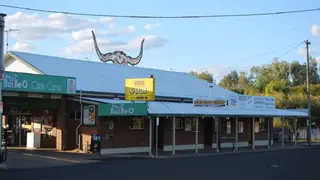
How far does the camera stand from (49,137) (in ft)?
109

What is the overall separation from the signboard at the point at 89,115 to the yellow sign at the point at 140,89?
8.27 feet

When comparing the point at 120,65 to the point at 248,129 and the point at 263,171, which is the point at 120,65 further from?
the point at 263,171

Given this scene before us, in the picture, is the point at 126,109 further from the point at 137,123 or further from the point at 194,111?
the point at 194,111

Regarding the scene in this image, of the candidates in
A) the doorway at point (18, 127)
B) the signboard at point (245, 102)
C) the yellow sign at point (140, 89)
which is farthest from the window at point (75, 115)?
the signboard at point (245, 102)

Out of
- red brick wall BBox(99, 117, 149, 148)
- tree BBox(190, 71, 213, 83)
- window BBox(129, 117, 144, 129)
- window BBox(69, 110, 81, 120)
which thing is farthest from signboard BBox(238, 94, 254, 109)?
tree BBox(190, 71, 213, 83)

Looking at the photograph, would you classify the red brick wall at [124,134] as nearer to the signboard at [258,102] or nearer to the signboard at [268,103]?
the signboard at [258,102]

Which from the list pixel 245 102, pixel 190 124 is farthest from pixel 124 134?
pixel 245 102

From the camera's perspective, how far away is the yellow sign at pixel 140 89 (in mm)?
30484

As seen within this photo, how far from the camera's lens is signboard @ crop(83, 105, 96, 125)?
30367mm

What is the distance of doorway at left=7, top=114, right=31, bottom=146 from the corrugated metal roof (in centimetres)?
405

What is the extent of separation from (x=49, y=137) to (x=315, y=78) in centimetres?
8848

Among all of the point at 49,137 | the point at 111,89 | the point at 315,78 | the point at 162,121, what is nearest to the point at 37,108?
the point at 49,137

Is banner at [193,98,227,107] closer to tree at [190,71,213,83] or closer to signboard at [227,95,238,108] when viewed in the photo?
signboard at [227,95,238,108]

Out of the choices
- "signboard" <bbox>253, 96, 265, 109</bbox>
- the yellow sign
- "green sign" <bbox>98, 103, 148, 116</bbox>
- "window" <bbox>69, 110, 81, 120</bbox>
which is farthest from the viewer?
"signboard" <bbox>253, 96, 265, 109</bbox>
